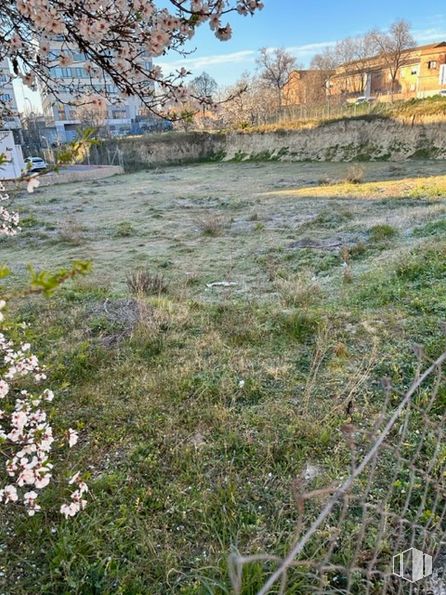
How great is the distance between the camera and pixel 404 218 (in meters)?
8.67

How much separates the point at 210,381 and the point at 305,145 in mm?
24265

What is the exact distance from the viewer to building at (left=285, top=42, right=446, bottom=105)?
123ft

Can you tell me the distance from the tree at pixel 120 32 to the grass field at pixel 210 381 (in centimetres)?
213

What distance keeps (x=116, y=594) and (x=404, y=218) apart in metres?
8.59

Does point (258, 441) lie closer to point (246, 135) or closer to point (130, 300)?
point (130, 300)

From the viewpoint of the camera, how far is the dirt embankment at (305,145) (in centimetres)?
2034

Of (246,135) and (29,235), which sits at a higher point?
(246,135)

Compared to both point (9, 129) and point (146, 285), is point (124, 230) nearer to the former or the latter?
point (9, 129)

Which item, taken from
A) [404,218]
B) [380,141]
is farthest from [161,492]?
[380,141]

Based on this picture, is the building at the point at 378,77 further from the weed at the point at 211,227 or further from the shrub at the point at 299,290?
the shrub at the point at 299,290

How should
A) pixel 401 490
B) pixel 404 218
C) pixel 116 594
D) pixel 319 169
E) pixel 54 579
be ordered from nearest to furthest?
1. pixel 116 594
2. pixel 54 579
3. pixel 401 490
4. pixel 404 218
5. pixel 319 169

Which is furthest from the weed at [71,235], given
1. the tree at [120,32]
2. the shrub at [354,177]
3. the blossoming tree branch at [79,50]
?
the shrub at [354,177]

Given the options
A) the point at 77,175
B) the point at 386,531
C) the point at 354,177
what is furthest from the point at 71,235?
the point at 77,175

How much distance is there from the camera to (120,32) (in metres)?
2.33
